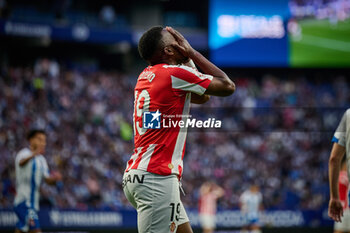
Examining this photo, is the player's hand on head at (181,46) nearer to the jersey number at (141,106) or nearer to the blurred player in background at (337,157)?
the jersey number at (141,106)

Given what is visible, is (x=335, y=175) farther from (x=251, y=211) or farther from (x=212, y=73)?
(x=251, y=211)

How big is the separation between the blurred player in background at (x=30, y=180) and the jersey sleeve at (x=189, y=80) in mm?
4543

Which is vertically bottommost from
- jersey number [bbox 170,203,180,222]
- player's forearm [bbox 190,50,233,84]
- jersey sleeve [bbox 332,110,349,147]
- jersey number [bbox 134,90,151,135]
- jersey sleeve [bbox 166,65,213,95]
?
jersey number [bbox 170,203,180,222]

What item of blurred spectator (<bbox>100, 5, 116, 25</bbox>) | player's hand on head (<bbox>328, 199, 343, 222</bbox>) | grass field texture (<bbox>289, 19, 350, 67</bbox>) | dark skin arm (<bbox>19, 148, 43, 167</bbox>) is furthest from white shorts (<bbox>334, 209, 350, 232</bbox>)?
blurred spectator (<bbox>100, 5, 116, 25</bbox>)

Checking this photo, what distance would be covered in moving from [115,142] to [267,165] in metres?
6.48

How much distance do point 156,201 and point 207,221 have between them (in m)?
11.9

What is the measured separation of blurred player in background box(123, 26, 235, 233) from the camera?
3545mm

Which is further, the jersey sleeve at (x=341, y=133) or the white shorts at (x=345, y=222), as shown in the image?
the white shorts at (x=345, y=222)

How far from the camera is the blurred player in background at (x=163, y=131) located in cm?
354

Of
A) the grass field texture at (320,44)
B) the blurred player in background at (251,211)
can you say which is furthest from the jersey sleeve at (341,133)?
the grass field texture at (320,44)

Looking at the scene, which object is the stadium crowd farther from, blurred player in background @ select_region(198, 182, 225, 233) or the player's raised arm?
the player's raised arm

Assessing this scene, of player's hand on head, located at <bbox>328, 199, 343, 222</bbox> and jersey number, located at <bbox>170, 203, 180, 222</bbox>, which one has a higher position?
jersey number, located at <bbox>170, 203, 180, 222</bbox>

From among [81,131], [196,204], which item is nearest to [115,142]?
[81,131]

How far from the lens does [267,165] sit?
20.9 meters
